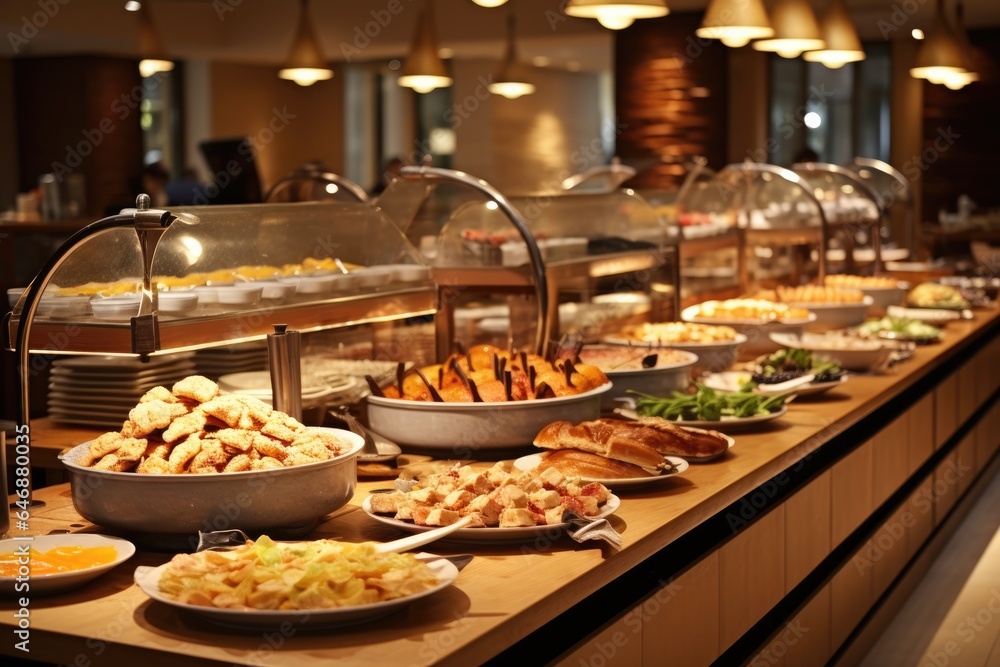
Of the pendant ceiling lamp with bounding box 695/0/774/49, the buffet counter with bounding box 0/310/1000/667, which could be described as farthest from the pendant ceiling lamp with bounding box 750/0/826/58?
the buffet counter with bounding box 0/310/1000/667

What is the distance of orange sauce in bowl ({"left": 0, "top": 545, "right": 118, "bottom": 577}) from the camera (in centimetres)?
174

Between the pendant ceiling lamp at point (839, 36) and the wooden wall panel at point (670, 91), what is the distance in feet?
11.8

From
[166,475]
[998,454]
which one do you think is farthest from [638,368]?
[998,454]

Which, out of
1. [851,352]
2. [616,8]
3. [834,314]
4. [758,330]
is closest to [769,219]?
[834,314]

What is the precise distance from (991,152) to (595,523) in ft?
34.9

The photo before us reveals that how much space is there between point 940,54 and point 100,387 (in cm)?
530

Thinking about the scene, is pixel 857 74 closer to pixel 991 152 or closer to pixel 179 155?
pixel 991 152

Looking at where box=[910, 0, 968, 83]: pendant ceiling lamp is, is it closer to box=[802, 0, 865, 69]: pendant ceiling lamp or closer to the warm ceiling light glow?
box=[802, 0, 865, 69]: pendant ceiling lamp

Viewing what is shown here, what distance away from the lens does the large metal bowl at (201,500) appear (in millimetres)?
1854

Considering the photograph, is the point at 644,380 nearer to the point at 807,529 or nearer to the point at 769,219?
the point at 807,529

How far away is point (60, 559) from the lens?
1.79 m

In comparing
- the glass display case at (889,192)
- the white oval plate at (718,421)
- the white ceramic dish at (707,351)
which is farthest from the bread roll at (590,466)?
the glass display case at (889,192)

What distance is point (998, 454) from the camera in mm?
6520

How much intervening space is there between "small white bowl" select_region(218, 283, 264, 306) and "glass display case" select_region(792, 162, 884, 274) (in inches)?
176
